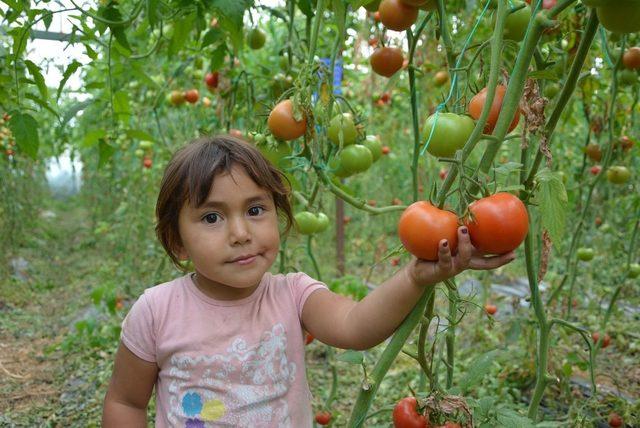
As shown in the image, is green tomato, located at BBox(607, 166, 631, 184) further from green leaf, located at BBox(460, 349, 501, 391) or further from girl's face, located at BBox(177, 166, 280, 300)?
girl's face, located at BBox(177, 166, 280, 300)

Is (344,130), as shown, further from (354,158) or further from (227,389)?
(227,389)

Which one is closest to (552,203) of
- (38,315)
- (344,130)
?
(344,130)

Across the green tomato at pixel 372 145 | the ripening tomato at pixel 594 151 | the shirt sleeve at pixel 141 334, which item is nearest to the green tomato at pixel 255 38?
the green tomato at pixel 372 145

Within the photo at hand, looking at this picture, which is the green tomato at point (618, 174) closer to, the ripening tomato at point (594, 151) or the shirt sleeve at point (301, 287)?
the ripening tomato at point (594, 151)

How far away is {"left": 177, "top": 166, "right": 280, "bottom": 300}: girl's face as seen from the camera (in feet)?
3.22

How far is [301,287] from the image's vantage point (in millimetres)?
1121

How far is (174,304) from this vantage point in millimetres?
1084

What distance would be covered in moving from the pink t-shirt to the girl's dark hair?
0.13 meters

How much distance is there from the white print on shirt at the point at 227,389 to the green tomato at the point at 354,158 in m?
0.46

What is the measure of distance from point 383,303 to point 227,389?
13.7 inches

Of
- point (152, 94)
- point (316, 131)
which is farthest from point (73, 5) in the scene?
point (152, 94)

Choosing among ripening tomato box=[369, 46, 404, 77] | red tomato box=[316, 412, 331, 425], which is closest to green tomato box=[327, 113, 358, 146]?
ripening tomato box=[369, 46, 404, 77]

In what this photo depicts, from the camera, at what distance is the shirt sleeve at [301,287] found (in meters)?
1.11

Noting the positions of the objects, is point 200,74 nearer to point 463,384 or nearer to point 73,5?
point 73,5
